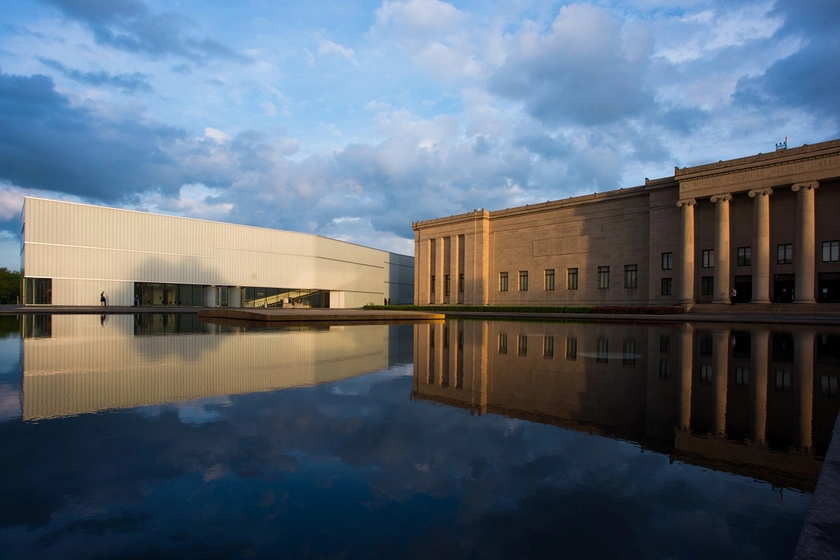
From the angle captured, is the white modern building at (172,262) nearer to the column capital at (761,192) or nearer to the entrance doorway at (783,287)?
the column capital at (761,192)

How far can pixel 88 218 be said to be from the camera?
43188mm

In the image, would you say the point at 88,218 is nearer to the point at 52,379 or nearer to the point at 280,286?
the point at 280,286

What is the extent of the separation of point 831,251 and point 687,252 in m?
8.49

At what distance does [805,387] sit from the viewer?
748 centimetres

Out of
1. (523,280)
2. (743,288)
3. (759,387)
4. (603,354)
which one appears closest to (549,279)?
(523,280)

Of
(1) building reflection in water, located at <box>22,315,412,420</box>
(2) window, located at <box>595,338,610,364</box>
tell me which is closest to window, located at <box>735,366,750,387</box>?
(2) window, located at <box>595,338,610,364</box>

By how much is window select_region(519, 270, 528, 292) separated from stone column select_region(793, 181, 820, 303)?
75.6ft

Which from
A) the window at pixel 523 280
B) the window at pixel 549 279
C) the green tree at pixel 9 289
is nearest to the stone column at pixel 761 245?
the window at pixel 549 279

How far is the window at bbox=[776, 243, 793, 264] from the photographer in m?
34.3

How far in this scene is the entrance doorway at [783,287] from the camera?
3419 centimetres

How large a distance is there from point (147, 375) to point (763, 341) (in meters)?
17.1

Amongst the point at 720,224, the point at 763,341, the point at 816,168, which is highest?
the point at 816,168

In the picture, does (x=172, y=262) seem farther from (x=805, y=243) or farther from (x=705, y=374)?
(x=805, y=243)

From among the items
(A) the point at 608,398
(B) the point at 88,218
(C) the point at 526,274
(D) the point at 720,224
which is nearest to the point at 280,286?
(B) the point at 88,218
